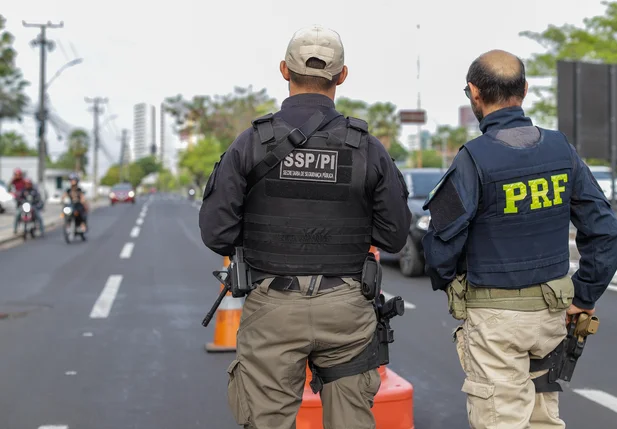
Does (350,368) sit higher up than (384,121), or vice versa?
(384,121)

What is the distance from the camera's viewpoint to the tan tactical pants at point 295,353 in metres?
2.71

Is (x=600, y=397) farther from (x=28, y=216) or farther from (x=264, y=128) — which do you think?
(x=28, y=216)

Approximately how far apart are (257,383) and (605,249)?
1.40m

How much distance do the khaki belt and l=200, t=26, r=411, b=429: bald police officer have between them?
16.9 inches

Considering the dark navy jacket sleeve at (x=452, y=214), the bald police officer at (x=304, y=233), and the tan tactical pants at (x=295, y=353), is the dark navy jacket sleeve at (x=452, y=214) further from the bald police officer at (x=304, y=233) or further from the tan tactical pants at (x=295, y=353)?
the tan tactical pants at (x=295, y=353)

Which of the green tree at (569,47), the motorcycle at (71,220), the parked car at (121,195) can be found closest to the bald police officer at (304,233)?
the motorcycle at (71,220)

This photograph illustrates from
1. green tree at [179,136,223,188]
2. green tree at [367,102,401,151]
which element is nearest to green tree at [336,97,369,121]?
green tree at [367,102,401,151]

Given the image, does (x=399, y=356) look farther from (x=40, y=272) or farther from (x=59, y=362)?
(x=40, y=272)

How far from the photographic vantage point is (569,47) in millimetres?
35781

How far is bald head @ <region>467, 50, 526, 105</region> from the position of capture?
285cm

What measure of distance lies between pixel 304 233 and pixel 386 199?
33 centimetres

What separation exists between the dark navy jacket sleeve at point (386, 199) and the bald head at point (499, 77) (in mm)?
461

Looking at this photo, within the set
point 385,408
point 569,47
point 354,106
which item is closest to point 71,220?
point 385,408

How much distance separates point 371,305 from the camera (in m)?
2.88
